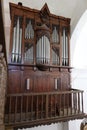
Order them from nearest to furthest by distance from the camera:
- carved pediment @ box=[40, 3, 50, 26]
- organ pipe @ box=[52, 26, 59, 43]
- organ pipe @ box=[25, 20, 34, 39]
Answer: organ pipe @ box=[25, 20, 34, 39]
carved pediment @ box=[40, 3, 50, 26]
organ pipe @ box=[52, 26, 59, 43]

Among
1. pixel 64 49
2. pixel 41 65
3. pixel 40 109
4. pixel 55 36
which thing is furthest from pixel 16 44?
pixel 40 109

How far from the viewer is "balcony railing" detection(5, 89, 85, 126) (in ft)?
11.8

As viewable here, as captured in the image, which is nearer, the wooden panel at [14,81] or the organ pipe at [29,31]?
the wooden panel at [14,81]

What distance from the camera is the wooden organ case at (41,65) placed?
162 inches

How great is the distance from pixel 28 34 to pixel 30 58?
70 centimetres

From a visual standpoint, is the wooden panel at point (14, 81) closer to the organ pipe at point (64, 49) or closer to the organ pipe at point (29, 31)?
the organ pipe at point (29, 31)

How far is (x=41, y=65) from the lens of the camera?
14.4ft

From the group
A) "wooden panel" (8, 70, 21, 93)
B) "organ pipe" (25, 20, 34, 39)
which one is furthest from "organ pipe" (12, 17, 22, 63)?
"wooden panel" (8, 70, 21, 93)

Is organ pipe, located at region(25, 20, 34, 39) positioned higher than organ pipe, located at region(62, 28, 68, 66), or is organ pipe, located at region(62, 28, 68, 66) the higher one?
organ pipe, located at region(25, 20, 34, 39)

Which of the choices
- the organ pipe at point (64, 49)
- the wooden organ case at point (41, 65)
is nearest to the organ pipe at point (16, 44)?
the wooden organ case at point (41, 65)

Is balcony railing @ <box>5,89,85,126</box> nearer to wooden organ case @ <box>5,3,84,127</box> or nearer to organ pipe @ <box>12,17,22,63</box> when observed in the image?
wooden organ case @ <box>5,3,84,127</box>

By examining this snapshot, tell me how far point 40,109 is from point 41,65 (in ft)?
4.01

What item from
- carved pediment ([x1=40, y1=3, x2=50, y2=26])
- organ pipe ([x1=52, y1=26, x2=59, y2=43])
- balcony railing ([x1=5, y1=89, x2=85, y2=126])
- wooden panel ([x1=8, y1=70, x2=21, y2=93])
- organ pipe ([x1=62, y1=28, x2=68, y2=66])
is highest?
carved pediment ([x1=40, y1=3, x2=50, y2=26])

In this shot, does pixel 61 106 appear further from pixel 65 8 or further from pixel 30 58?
pixel 65 8
